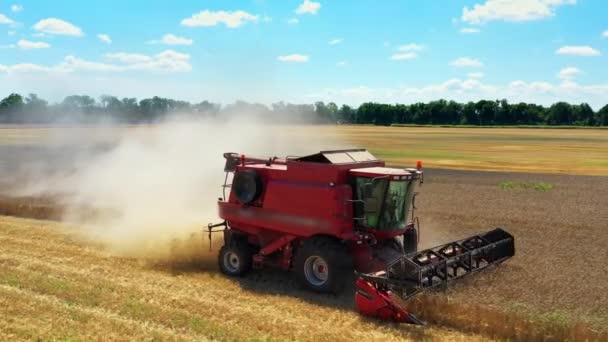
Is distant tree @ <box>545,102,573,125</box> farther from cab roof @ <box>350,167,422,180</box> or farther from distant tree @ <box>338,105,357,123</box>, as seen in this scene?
cab roof @ <box>350,167,422,180</box>

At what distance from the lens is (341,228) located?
11.1 metres

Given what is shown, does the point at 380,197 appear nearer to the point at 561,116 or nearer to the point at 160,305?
the point at 160,305

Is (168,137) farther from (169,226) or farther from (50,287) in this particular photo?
(50,287)

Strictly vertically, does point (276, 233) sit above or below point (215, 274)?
above

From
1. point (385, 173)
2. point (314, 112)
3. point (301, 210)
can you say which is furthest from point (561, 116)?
point (301, 210)

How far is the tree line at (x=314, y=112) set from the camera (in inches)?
1017

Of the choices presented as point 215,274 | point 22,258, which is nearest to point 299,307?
point 215,274

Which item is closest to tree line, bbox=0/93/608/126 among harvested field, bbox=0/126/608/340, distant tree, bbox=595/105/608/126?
distant tree, bbox=595/105/608/126

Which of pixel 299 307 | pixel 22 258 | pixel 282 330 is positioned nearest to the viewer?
pixel 282 330

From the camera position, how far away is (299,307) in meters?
10.5

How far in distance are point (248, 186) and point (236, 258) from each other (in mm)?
1621

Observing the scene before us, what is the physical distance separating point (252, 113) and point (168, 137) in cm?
345

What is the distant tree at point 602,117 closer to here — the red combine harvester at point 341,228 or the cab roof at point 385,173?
the red combine harvester at point 341,228

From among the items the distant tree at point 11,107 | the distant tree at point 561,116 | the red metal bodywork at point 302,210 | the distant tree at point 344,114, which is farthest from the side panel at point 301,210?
the distant tree at point 561,116
